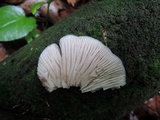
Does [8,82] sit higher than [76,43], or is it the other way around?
[76,43]

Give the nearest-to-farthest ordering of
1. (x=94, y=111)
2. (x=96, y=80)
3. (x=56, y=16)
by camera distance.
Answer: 1. (x=96, y=80)
2. (x=94, y=111)
3. (x=56, y=16)

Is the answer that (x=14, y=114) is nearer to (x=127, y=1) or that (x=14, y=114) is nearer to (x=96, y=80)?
(x=96, y=80)

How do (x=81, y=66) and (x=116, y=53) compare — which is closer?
(x=81, y=66)

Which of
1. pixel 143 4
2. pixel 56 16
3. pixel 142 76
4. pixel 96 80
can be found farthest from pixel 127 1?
pixel 56 16
